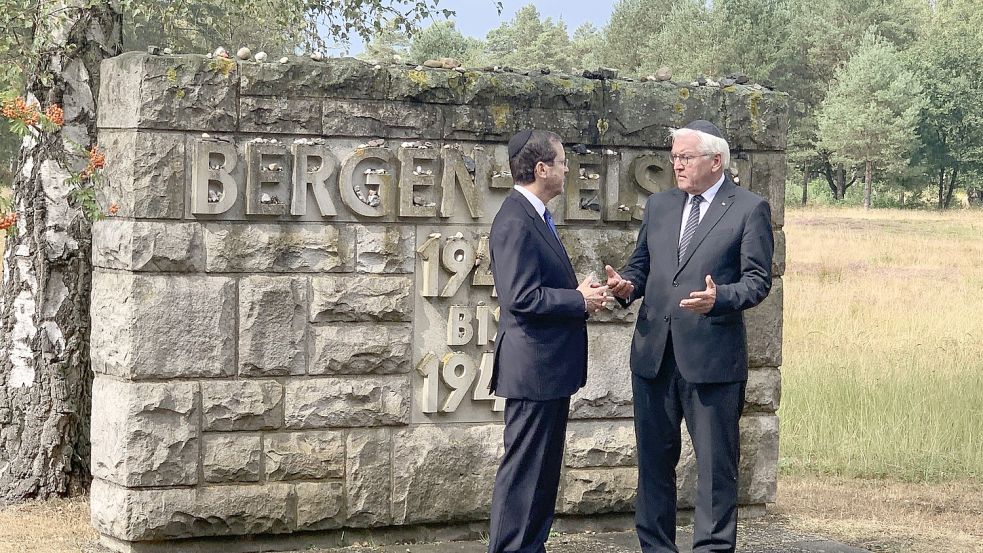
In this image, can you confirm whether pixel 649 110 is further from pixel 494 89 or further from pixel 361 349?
pixel 361 349

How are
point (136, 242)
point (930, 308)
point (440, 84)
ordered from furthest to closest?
point (930, 308) → point (440, 84) → point (136, 242)

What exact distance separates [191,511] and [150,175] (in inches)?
56.6

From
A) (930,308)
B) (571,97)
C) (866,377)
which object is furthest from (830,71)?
(571,97)

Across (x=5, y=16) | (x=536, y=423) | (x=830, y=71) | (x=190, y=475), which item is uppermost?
(x=830, y=71)

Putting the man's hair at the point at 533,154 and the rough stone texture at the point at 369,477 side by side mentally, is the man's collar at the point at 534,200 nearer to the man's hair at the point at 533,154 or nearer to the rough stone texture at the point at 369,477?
the man's hair at the point at 533,154

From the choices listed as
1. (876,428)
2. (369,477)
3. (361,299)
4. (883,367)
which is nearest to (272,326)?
(361,299)

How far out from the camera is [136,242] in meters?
5.24

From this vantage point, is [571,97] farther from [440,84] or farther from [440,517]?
[440,517]

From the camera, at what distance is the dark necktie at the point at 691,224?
16.7 ft

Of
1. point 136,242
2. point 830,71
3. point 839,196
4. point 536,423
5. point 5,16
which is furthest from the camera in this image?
point 830,71

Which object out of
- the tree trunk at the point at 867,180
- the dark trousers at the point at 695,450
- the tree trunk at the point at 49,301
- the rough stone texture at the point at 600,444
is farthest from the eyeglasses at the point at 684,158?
the tree trunk at the point at 867,180

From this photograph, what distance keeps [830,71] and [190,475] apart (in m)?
59.3

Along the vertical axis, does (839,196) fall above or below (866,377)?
above

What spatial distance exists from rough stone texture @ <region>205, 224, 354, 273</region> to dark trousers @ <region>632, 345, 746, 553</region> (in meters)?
1.43
